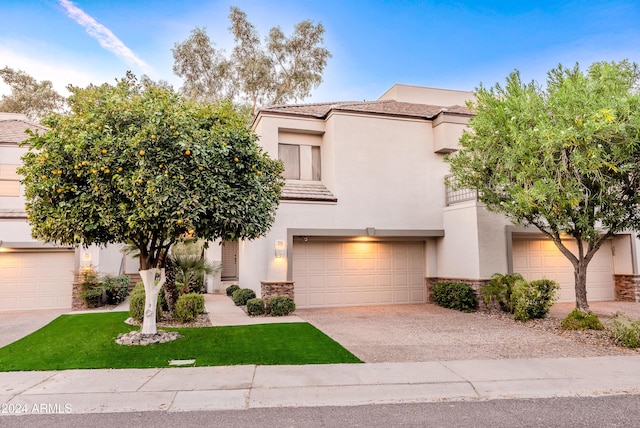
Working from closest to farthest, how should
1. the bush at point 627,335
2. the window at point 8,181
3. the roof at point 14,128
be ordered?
the bush at point 627,335 < the window at point 8,181 < the roof at point 14,128

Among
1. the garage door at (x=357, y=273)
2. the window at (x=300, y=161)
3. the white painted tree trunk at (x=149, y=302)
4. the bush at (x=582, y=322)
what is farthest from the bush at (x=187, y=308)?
the bush at (x=582, y=322)

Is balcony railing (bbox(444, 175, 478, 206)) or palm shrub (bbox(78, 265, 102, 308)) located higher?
balcony railing (bbox(444, 175, 478, 206))

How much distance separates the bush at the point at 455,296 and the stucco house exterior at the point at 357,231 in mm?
466

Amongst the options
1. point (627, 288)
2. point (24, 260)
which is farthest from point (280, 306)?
point (627, 288)

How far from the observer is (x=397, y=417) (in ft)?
15.1

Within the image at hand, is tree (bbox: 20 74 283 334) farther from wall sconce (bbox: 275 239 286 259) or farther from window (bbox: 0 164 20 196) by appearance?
window (bbox: 0 164 20 196)

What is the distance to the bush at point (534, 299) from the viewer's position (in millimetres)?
10750

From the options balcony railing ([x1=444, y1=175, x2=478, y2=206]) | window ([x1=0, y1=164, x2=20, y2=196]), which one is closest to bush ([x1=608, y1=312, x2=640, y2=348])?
balcony railing ([x1=444, y1=175, x2=478, y2=206])

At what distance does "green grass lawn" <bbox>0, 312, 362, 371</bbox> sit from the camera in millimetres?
6945

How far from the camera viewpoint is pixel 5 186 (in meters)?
14.8

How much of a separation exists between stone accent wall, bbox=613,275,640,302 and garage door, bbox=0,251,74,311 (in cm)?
2033

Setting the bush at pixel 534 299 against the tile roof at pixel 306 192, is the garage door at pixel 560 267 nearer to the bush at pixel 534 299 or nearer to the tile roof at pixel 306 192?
the bush at pixel 534 299

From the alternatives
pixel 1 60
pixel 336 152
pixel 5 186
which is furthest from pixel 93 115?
pixel 1 60

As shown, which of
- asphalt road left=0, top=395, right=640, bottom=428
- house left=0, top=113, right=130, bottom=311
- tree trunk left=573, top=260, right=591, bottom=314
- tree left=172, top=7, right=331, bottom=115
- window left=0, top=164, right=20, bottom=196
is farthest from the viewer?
tree left=172, top=7, right=331, bottom=115
